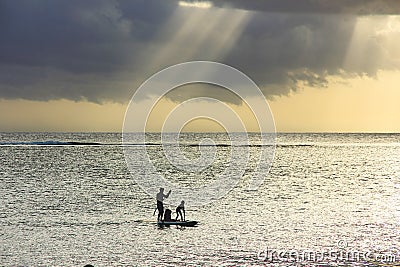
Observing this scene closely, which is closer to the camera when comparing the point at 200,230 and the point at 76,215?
the point at 200,230

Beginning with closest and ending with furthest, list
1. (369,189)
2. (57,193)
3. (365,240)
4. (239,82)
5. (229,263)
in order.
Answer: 1. (229,263)
2. (365,240)
3. (239,82)
4. (57,193)
5. (369,189)

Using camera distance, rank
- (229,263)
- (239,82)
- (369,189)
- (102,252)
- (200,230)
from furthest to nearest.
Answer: (369,189)
(239,82)
(200,230)
(102,252)
(229,263)

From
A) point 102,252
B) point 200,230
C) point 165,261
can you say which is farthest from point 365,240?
point 102,252

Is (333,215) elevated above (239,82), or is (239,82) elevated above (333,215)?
(239,82)

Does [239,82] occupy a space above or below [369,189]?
above

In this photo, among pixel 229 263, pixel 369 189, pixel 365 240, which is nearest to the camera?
pixel 229 263

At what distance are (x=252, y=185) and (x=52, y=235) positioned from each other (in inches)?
1930

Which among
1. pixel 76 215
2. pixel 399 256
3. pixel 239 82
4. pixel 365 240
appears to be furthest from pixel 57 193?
pixel 399 256

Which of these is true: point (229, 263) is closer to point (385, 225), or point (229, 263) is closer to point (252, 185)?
point (385, 225)

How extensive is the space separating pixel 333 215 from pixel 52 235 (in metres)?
25.9

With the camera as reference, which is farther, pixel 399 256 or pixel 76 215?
pixel 76 215

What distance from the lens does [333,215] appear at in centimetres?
5906

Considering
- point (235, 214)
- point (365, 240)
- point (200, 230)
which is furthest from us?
point (235, 214)

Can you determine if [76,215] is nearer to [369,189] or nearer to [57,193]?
[57,193]
